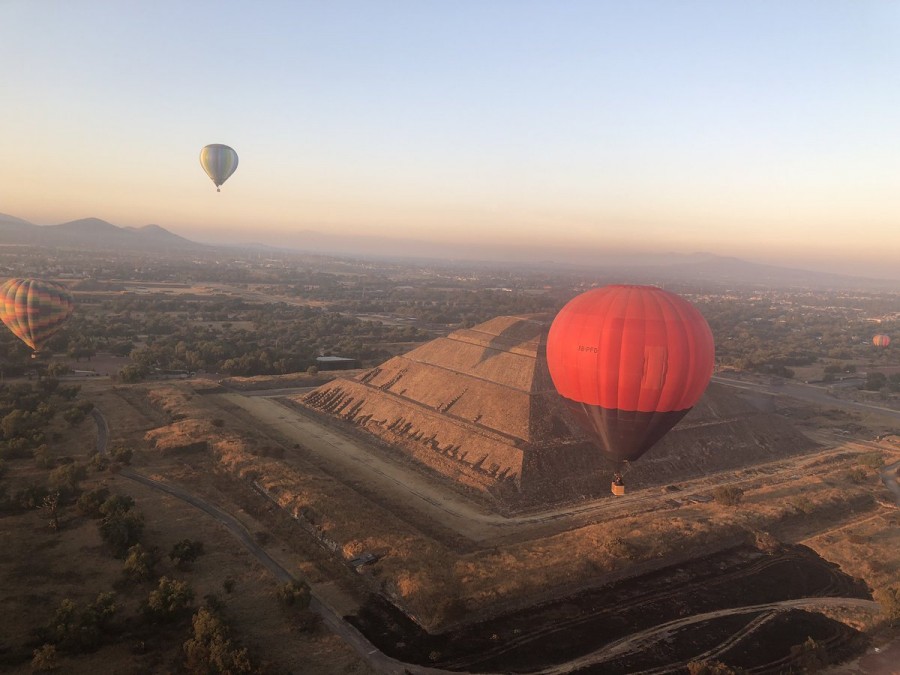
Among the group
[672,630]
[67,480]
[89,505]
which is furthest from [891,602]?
[67,480]

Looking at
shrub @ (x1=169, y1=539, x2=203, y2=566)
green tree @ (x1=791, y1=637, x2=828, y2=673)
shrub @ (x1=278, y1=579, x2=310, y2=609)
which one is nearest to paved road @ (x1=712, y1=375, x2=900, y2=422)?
green tree @ (x1=791, y1=637, x2=828, y2=673)

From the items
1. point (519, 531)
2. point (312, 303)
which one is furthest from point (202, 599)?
point (312, 303)

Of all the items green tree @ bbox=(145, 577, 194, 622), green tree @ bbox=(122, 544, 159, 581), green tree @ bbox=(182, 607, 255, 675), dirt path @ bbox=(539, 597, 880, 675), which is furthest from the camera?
green tree @ bbox=(122, 544, 159, 581)

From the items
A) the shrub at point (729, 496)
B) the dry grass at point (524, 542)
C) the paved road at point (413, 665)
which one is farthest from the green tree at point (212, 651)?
the shrub at point (729, 496)

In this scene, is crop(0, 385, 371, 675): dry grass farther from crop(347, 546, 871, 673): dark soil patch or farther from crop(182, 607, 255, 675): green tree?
crop(347, 546, 871, 673): dark soil patch

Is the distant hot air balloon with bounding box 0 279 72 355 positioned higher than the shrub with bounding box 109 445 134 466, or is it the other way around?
the distant hot air balloon with bounding box 0 279 72 355

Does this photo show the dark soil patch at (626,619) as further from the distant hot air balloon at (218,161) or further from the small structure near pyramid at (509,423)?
the distant hot air balloon at (218,161)
